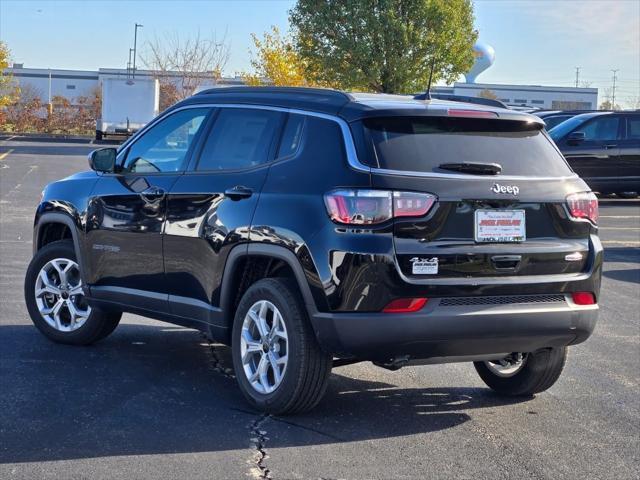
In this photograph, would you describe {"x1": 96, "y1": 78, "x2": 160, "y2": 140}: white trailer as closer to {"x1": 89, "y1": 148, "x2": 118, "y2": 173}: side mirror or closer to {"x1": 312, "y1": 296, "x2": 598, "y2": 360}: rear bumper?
{"x1": 89, "y1": 148, "x2": 118, "y2": 173}: side mirror

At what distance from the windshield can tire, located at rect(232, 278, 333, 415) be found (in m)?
16.6

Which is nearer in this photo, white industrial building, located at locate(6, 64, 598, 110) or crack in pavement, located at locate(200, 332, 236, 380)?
crack in pavement, located at locate(200, 332, 236, 380)

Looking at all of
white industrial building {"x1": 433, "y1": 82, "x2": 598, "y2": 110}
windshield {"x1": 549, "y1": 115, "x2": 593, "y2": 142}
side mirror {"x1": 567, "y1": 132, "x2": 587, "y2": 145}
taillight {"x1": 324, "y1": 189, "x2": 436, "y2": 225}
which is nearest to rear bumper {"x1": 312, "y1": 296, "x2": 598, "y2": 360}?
taillight {"x1": 324, "y1": 189, "x2": 436, "y2": 225}

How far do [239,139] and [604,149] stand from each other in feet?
54.0

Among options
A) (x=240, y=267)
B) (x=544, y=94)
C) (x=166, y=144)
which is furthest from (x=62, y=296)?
(x=544, y=94)

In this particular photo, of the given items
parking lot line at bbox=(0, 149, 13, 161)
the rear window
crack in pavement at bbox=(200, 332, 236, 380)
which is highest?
the rear window

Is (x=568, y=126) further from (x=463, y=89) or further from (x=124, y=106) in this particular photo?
(x=463, y=89)

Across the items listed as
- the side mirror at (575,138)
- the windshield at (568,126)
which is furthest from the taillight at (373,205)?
the windshield at (568,126)

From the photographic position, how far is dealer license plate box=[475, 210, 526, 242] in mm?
5492

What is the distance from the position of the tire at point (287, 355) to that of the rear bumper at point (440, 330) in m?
0.16

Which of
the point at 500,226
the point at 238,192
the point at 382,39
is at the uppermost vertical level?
the point at 382,39

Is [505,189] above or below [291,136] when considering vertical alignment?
below

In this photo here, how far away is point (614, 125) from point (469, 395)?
54.1ft

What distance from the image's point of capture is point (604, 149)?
21453 mm
